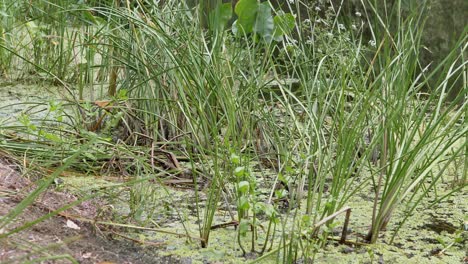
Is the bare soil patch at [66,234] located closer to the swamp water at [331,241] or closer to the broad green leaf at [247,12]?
the swamp water at [331,241]

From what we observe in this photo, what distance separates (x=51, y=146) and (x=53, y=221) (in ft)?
1.77

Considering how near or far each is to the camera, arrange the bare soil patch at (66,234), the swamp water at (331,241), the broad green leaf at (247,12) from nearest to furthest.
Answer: the bare soil patch at (66,234)
the swamp water at (331,241)
the broad green leaf at (247,12)

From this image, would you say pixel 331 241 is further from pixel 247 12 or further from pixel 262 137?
pixel 247 12

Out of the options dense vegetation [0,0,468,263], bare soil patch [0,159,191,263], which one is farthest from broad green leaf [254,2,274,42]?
bare soil patch [0,159,191,263]

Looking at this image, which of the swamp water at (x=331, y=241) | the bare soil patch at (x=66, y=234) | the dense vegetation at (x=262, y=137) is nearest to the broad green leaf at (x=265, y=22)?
the dense vegetation at (x=262, y=137)

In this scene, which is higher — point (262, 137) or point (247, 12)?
point (247, 12)

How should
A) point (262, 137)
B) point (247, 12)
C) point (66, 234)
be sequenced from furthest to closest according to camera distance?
point (247, 12) → point (262, 137) → point (66, 234)

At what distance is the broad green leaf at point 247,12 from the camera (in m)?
2.73

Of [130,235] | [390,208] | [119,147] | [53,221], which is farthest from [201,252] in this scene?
[119,147]

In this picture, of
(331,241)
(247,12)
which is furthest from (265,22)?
(331,241)

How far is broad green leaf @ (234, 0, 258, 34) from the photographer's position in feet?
8.96

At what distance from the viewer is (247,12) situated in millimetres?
2773

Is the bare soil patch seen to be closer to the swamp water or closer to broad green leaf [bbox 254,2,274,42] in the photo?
the swamp water

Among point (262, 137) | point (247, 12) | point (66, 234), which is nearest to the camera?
point (66, 234)
